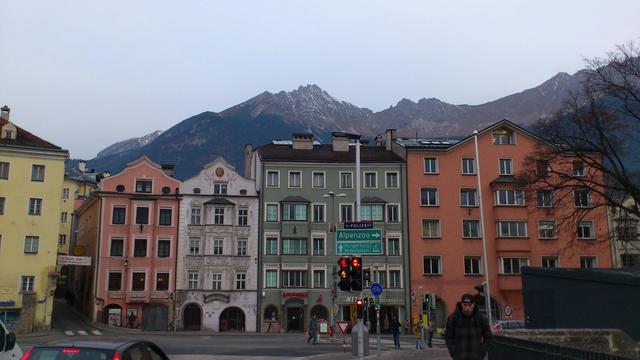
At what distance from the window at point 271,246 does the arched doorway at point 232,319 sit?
6.00 metres

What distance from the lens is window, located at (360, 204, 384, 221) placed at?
59.9 meters

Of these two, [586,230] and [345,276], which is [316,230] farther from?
[345,276]

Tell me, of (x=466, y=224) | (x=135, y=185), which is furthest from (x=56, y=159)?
(x=466, y=224)

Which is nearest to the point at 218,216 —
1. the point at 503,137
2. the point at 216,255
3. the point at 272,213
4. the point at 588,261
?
the point at 216,255

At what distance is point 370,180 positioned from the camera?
61.4 meters

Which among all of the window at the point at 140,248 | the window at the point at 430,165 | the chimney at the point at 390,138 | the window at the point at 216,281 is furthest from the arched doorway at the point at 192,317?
the chimney at the point at 390,138

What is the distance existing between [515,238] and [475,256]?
13.5 feet

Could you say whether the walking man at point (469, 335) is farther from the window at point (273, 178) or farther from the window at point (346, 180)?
the window at point (346, 180)

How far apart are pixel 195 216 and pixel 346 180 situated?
15.0 metres

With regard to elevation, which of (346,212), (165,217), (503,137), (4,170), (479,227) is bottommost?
(479,227)

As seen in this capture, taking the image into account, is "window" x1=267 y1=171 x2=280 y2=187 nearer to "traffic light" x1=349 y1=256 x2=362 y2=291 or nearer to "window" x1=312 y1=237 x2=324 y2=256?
"window" x1=312 y1=237 x2=324 y2=256

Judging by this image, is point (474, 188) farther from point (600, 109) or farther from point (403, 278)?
point (600, 109)

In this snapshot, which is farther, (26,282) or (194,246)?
(194,246)

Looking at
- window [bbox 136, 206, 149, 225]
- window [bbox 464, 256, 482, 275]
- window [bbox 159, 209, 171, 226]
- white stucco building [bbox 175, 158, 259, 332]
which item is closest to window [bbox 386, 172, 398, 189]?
window [bbox 464, 256, 482, 275]
